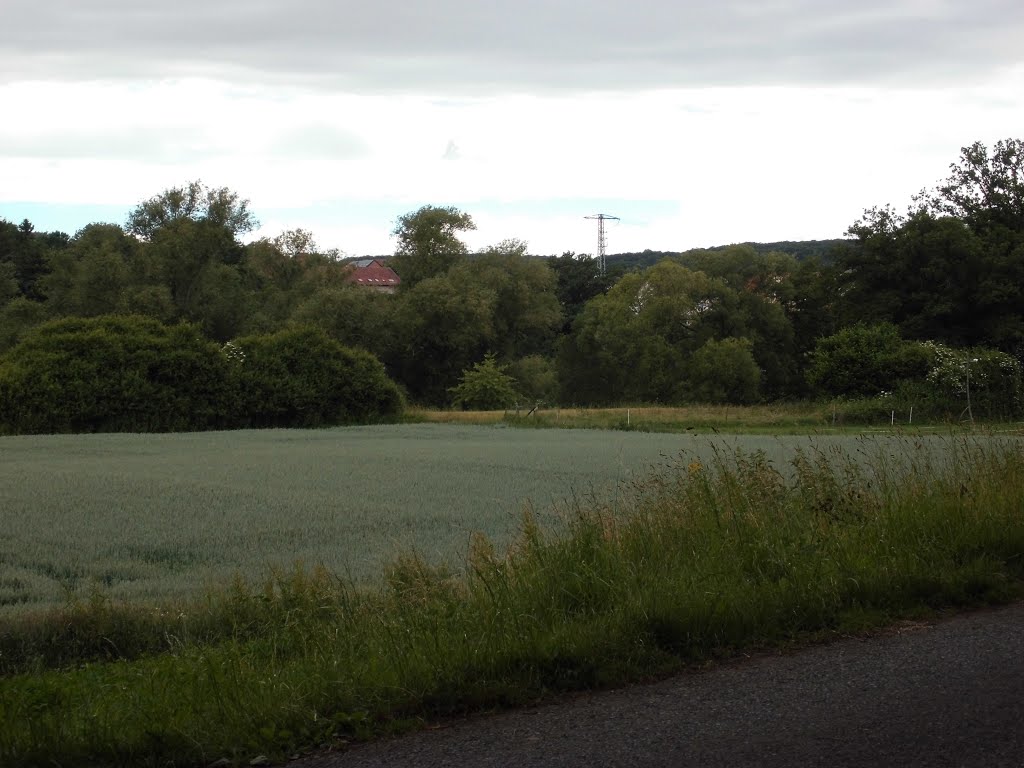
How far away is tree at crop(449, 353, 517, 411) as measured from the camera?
63688 mm

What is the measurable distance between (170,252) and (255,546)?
5895 cm

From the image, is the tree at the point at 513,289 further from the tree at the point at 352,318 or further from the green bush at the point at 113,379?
the green bush at the point at 113,379

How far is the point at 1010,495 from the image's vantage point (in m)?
8.90

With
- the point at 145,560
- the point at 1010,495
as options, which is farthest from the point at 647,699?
the point at 145,560

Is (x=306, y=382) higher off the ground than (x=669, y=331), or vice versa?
(x=669, y=331)

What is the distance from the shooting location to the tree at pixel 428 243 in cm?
8375

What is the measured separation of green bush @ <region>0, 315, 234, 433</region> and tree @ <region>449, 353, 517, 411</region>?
20911 mm

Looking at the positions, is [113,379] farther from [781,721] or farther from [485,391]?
[781,721]

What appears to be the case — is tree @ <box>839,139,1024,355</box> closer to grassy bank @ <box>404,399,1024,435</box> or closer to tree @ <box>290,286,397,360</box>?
grassy bank @ <box>404,399,1024,435</box>

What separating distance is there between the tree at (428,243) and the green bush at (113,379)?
3911 cm

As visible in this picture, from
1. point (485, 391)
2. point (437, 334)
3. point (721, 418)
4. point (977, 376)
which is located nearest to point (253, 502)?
point (721, 418)

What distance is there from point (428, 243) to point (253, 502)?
67.8 metres

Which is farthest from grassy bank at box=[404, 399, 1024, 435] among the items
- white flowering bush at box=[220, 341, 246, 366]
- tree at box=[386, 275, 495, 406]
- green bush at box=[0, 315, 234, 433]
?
tree at box=[386, 275, 495, 406]

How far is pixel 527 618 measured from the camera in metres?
6.41
